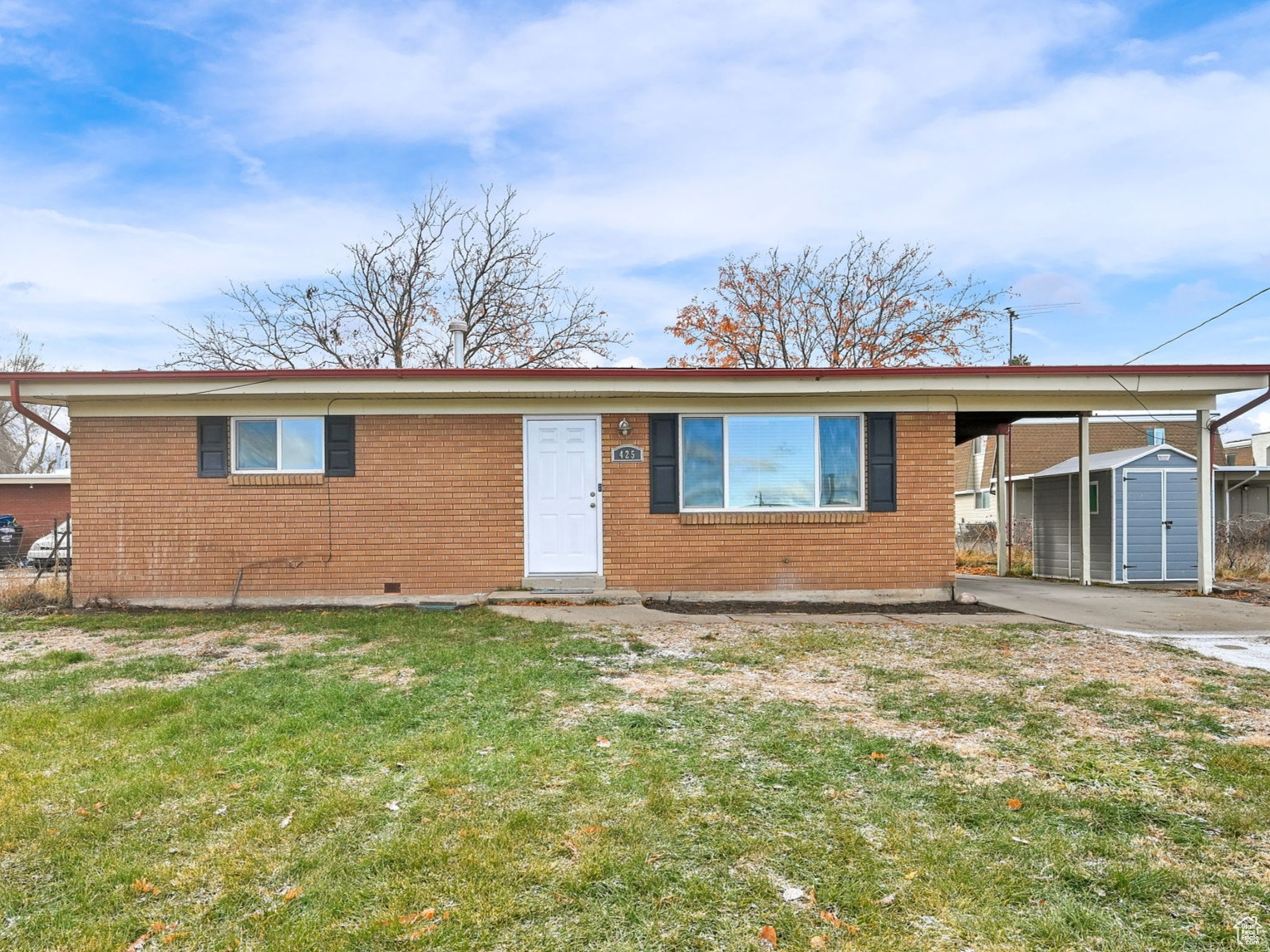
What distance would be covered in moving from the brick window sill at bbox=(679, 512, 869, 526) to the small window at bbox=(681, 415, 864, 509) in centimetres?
12

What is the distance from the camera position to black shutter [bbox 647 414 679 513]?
373 inches

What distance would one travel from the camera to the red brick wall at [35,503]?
73.8ft

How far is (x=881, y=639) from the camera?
22.5 feet

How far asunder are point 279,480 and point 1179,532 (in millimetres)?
12506

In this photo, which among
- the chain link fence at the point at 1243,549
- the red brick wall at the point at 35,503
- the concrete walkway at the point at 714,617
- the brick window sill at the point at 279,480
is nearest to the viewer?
the concrete walkway at the point at 714,617

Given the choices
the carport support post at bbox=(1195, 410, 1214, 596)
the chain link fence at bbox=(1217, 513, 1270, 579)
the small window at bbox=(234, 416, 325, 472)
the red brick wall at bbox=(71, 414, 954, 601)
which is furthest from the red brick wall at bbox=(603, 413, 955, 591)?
the chain link fence at bbox=(1217, 513, 1270, 579)

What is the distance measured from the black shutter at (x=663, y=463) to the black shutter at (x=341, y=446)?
3.58 metres

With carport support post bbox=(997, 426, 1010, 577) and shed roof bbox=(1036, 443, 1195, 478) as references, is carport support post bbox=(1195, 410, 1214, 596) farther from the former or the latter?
carport support post bbox=(997, 426, 1010, 577)

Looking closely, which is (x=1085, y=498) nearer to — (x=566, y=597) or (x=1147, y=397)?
(x=1147, y=397)

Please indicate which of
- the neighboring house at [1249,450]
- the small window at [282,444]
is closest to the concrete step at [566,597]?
the small window at [282,444]

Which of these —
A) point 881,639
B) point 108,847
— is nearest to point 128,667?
point 108,847

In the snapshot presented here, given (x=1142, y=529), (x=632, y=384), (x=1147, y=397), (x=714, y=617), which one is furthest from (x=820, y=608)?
(x=1142, y=529)

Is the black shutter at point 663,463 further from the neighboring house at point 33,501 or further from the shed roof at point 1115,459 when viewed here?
the neighboring house at point 33,501

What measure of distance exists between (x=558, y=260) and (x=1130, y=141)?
14.0 meters
